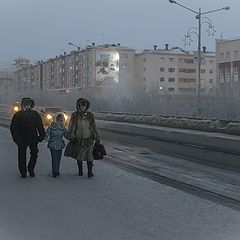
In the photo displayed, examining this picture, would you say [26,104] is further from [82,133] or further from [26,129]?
[82,133]

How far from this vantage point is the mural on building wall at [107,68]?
105375 millimetres

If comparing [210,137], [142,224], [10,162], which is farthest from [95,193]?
[210,137]

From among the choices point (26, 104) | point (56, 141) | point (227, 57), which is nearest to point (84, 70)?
point (227, 57)

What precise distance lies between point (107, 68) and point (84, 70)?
76.0 feet

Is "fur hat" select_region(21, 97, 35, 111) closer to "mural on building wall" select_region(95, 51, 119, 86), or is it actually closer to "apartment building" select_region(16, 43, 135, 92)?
"apartment building" select_region(16, 43, 135, 92)

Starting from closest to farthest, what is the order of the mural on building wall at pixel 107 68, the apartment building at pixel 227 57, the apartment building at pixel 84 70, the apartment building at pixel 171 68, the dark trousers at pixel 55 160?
the dark trousers at pixel 55 160, the apartment building at pixel 227 57, the mural on building wall at pixel 107 68, the apartment building at pixel 84 70, the apartment building at pixel 171 68

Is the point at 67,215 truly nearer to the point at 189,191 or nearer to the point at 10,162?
the point at 189,191

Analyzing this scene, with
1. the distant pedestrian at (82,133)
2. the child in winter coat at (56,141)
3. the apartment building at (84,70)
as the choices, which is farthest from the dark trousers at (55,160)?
the apartment building at (84,70)

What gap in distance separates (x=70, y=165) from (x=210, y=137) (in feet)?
39.2

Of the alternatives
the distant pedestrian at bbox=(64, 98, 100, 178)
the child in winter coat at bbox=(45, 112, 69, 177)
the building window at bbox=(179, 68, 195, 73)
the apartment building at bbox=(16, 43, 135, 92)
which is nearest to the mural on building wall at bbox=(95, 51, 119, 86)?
the apartment building at bbox=(16, 43, 135, 92)

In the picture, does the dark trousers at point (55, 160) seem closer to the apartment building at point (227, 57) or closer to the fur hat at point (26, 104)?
the fur hat at point (26, 104)

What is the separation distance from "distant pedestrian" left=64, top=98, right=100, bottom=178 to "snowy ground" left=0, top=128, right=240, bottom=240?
50 centimetres

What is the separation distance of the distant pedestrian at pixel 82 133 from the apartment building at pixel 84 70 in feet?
247

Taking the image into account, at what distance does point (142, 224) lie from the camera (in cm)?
698
